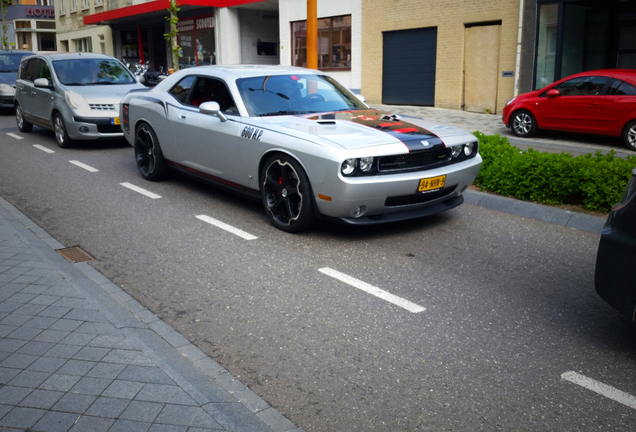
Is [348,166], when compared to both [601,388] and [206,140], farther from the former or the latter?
[601,388]

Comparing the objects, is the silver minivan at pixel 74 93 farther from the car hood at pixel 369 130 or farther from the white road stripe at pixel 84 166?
the car hood at pixel 369 130

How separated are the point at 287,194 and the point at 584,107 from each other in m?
9.04

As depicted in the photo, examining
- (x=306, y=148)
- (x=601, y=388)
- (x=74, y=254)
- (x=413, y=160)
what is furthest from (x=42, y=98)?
(x=601, y=388)

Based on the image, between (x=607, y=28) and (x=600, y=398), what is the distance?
17.2 m

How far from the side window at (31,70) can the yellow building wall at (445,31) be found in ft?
39.5

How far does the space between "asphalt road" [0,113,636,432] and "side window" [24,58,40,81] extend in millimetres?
6764

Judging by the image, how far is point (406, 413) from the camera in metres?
3.31

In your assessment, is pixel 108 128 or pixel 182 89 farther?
pixel 108 128

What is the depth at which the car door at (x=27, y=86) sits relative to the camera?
13664 millimetres

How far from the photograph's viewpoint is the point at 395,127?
21.4 feet

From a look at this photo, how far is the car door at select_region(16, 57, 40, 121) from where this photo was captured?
538 inches

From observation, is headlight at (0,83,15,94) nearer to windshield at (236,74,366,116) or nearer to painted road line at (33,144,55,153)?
painted road line at (33,144,55,153)

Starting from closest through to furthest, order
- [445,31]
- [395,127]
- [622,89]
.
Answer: [395,127], [622,89], [445,31]

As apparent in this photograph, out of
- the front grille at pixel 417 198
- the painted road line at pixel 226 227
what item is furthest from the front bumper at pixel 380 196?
the painted road line at pixel 226 227
